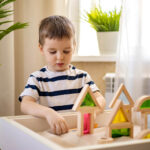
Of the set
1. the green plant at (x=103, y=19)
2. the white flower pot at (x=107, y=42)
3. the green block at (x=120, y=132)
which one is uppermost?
the green plant at (x=103, y=19)

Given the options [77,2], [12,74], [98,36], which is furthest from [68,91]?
[77,2]

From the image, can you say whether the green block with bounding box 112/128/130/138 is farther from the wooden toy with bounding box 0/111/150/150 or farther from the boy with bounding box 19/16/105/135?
the boy with bounding box 19/16/105/135

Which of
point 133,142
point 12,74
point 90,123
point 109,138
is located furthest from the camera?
point 12,74

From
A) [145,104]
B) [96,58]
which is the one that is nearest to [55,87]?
[145,104]

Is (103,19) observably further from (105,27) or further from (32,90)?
(32,90)

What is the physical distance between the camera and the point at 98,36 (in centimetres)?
202

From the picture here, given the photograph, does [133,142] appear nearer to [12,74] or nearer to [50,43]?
[50,43]

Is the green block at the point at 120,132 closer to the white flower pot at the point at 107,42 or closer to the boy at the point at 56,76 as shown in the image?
the boy at the point at 56,76

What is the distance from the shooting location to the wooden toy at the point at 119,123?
2.63 feet

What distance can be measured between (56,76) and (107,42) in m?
0.69

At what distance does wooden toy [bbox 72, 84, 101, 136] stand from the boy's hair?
47cm

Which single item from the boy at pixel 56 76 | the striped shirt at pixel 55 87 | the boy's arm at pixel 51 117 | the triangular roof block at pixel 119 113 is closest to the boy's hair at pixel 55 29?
the boy at pixel 56 76

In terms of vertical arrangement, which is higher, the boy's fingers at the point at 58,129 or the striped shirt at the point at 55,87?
the striped shirt at the point at 55,87

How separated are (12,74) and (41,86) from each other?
42cm
